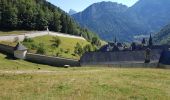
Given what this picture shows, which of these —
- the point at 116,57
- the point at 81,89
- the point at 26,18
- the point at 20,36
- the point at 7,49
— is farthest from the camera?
the point at 26,18

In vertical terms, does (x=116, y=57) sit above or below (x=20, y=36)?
below

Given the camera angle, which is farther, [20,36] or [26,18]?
[26,18]

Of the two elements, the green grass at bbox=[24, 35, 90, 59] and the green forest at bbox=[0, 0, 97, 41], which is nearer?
the green grass at bbox=[24, 35, 90, 59]

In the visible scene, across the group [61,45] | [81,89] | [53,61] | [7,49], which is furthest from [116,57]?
[81,89]

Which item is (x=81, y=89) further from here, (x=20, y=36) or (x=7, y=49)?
(x=20, y=36)

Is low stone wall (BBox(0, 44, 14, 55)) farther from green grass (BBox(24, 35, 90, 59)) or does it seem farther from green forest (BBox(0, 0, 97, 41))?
green forest (BBox(0, 0, 97, 41))

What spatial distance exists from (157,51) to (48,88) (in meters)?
78.0

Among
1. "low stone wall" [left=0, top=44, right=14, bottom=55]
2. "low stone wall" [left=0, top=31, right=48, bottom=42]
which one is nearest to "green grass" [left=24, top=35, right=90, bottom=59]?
"low stone wall" [left=0, top=31, right=48, bottom=42]

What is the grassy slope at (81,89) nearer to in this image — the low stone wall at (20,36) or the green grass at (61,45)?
the green grass at (61,45)

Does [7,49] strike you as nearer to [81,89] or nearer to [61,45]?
[61,45]

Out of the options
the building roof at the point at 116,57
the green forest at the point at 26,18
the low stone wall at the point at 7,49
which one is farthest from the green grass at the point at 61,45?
the low stone wall at the point at 7,49

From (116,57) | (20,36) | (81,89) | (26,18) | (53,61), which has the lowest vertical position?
(81,89)

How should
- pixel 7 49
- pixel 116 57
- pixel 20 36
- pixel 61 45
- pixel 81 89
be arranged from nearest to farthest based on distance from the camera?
pixel 81 89
pixel 7 49
pixel 116 57
pixel 20 36
pixel 61 45

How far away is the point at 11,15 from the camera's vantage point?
493ft
